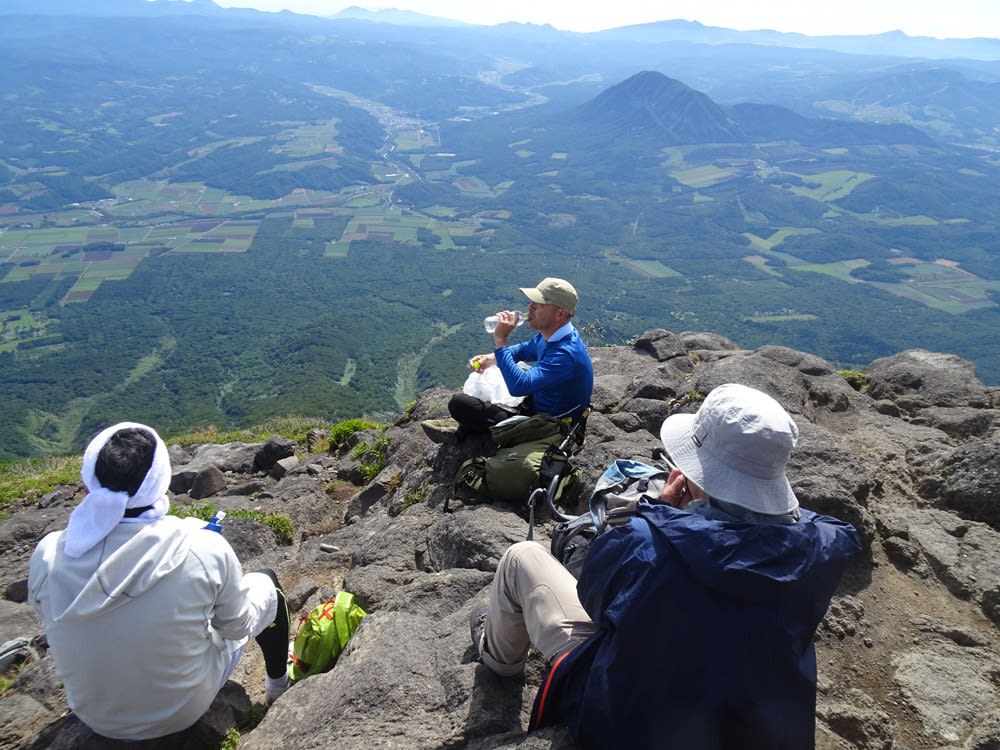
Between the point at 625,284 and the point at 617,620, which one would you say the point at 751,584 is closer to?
the point at 617,620

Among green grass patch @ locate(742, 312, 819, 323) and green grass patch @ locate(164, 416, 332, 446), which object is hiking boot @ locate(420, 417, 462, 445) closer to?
green grass patch @ locate(164, 416, 332, 446)

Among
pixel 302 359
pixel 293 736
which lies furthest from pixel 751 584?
pixel 302 359

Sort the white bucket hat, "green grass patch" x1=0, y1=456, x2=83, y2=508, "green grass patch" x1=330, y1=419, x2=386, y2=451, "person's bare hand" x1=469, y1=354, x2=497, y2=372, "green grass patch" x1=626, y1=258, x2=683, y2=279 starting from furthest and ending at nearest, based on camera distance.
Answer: "green grass patch" x1=626, y1=258, x2=683, y2=279 → "green grass patch" x1=0, y1=456, x2=83, y2=508 → "green grass patch" x1=330, y1=419, x2=386, y2=451 → "person's bare hand" x1=469, y1=354, x2=497, y2=372 → the white bucket hat

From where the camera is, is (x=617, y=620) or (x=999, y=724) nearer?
(x=617, y=620)

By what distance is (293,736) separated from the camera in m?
4.40

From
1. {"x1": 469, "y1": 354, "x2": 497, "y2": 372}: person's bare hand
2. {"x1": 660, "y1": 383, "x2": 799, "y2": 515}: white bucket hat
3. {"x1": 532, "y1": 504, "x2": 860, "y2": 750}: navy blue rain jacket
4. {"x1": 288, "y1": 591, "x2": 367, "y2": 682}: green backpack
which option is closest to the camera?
{"x1": 532, "y1": 504, "x2": 860, "y2": 750}: navy blue rain jacket

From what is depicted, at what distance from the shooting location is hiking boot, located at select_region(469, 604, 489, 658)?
4500mm

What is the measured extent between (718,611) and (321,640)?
3811 mm

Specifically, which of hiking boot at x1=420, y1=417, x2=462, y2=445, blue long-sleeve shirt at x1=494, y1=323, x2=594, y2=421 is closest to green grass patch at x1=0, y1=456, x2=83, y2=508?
hiking boot at x1=420, y1=417, x2=462, y2=445

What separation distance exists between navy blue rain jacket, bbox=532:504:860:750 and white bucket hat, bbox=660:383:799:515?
0.83 ft

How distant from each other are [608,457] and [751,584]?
4.91 m

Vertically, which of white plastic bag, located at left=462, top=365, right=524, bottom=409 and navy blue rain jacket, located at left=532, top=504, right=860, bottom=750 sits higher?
navy blue rain jacket, located at left=532, top=504, right=860, bottom=750

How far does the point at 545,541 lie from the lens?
643cm

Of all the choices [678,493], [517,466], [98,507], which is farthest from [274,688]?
[678,493]
